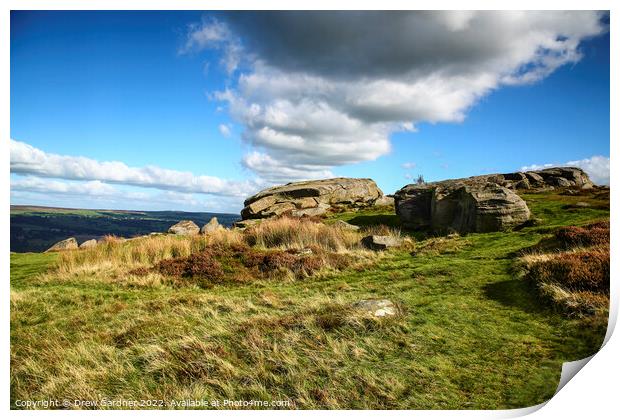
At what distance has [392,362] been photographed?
260 inches

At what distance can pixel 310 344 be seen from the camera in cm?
727

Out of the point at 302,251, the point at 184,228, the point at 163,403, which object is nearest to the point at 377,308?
the point at 163,403

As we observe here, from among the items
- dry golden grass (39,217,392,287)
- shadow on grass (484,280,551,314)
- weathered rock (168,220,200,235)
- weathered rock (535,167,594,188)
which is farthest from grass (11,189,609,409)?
weathered rock (535,167,594,188)

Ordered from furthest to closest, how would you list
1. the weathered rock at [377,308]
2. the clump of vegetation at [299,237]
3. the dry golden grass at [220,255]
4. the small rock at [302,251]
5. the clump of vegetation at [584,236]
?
the clump of vegetation at [299,237] → the small rock at [302,251] → the dry golden grass at [220,255] → the clump of vegetation at [584,236] → the weathered rock at [377,308]

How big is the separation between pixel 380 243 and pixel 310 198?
22.5 meters

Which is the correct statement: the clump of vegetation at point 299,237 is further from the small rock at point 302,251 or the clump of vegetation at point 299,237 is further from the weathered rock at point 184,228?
the weathered rock at point 184,228

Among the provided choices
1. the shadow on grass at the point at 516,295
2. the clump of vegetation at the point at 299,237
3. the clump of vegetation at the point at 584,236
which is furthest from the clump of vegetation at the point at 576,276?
the clump of vegetation at the point at 299,237

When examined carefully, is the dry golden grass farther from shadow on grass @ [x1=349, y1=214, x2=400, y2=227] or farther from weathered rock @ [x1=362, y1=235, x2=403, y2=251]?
shadow on grass @ [x1=349, y1=214, x2=400, y2=227]

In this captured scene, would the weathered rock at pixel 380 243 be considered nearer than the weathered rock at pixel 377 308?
No

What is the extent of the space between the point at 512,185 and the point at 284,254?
3916 centimetres

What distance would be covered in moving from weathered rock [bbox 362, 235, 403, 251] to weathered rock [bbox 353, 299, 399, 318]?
29.4 ft

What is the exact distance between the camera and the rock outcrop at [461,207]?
1927 centimetres

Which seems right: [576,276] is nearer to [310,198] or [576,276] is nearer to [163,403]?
[163,403]

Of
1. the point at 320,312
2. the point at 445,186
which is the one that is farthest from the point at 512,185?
the point at 320,312
